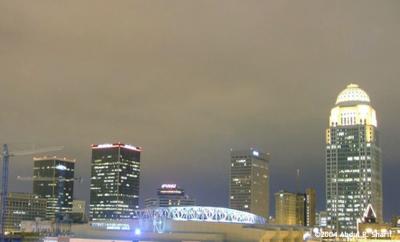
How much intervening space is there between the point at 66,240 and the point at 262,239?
6200 centimetres

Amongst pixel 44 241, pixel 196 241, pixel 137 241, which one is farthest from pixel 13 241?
pixel 196 241

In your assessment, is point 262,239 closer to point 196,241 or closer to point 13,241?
point 196,241

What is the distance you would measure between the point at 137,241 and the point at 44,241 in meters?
28.1

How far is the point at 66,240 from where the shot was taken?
166125 mm

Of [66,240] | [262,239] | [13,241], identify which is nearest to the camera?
[66,240]

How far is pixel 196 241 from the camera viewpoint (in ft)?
655

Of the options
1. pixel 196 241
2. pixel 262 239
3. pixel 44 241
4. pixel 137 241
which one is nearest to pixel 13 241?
pixel 44 241

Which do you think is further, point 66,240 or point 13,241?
point 13,241

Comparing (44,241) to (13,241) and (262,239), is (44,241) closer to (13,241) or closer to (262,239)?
(13,241)

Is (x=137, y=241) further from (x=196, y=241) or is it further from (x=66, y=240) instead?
(x=66, y=240)

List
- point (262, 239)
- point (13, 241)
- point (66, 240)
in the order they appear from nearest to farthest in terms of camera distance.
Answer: point (66, 240), point (13, 241), point (262, 239)

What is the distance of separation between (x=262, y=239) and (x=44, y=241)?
6613cm

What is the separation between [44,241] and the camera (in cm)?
19825

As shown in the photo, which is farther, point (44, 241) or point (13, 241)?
point (44, 241)
